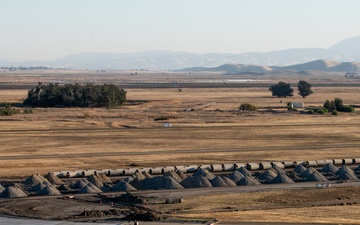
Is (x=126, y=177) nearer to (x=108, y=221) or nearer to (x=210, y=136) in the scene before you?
(x=108, y=221)

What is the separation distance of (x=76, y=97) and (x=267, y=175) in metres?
88.4

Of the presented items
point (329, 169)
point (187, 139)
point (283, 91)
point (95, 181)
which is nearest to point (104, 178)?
point (95, 181)

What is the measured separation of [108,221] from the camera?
44438 millimetres

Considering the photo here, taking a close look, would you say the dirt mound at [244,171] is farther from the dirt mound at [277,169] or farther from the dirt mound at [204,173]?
the dirt mound at [277,169]

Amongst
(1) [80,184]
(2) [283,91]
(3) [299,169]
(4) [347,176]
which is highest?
(2) [283,91]

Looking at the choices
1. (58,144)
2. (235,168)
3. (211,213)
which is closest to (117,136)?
(58,144)

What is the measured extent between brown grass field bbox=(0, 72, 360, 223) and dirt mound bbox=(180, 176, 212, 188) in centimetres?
410

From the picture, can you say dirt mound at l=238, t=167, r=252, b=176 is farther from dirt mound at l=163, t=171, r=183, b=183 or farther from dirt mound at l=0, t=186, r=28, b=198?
dirt mound at l=0, t=186, r=28, b=198

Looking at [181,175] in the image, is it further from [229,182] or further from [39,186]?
[39,186]

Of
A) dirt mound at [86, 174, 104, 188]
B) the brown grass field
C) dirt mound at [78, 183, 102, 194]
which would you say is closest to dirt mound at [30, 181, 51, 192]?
dirt mound at [78, 183, 102, 194]

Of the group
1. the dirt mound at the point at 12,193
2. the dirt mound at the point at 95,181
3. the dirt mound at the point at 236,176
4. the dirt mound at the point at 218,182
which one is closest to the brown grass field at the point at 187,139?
the dirt mound at the point at 218,182

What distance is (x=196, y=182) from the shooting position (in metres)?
56.9

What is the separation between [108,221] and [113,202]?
6330mm

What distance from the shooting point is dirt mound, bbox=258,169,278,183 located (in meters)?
59.8
